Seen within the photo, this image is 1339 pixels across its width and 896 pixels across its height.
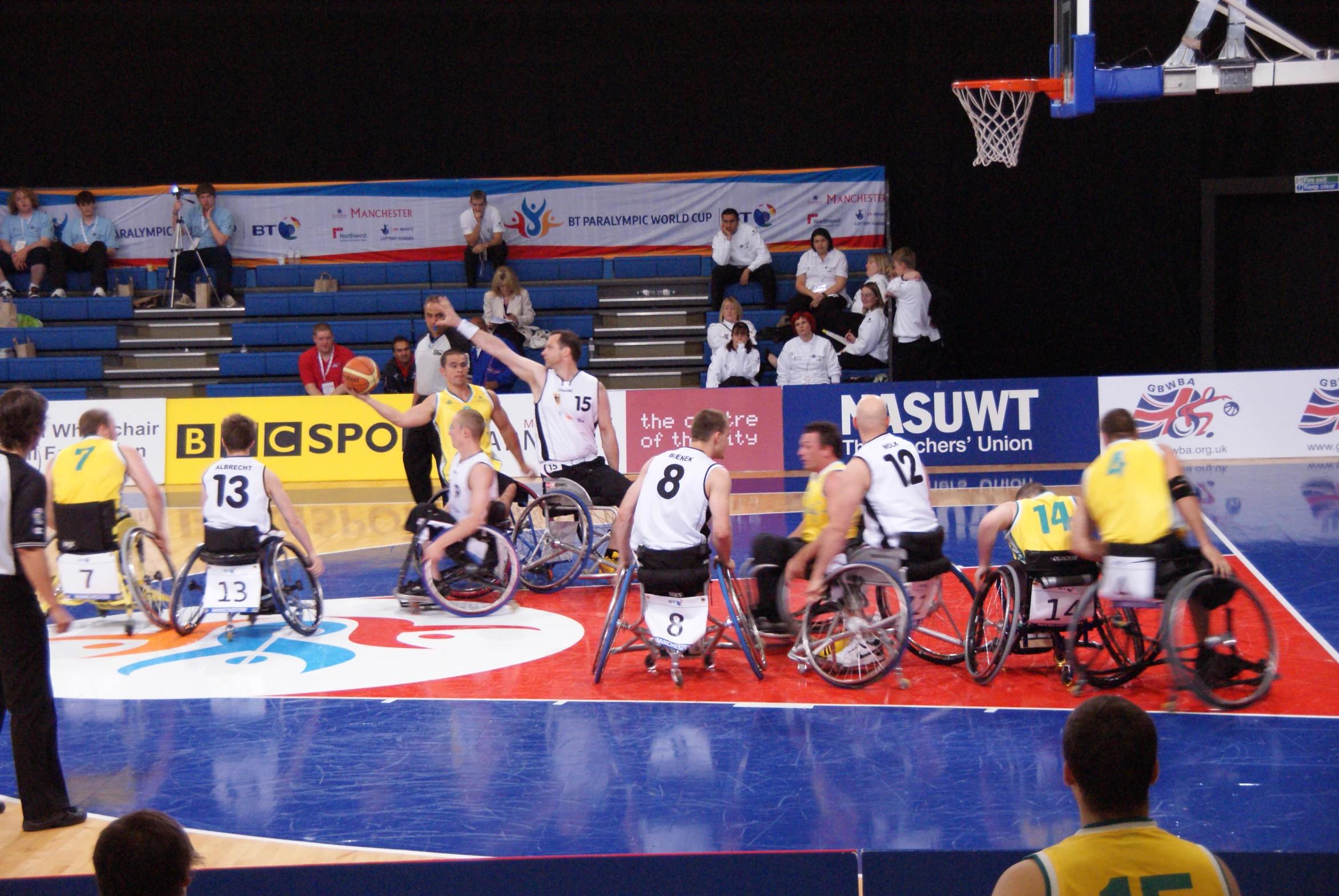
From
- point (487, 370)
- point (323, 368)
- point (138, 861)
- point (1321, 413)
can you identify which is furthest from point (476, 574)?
point (1321, 413)

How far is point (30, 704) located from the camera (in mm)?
4551

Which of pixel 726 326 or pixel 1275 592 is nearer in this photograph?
pixel 1275 592

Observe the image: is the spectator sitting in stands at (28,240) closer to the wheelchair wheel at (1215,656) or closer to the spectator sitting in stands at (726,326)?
the spectator sitting in stands at (726,326)

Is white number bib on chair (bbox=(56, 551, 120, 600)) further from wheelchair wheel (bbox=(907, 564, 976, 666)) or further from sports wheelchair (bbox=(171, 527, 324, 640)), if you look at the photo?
wheelchair wheel (bbox=(907, 564, 976, 666))

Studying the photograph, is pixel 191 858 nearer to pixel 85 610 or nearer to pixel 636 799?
pixel 636 799

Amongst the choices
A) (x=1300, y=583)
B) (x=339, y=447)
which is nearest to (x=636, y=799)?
A: (x=1300, y=583)

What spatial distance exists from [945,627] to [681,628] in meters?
2.00

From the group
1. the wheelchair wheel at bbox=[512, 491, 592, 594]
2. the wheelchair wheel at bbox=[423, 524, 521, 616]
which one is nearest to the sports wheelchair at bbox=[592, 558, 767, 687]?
the wheelchair wheel at bbox=[423, 524, 521, 616]

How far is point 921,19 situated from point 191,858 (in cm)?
1496

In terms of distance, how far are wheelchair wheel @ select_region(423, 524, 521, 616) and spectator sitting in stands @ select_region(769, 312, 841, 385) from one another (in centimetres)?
669

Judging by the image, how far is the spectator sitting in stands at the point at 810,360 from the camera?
1389 centimetres

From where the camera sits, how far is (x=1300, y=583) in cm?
795

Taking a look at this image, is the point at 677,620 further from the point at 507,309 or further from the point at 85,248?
the point at 85,248

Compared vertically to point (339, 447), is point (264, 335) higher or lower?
higher
